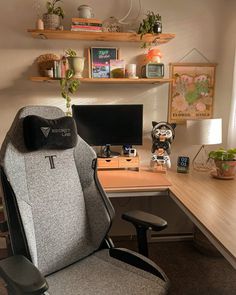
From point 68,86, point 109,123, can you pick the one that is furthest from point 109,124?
point 68,86

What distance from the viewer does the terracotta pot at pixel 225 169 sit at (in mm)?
1901

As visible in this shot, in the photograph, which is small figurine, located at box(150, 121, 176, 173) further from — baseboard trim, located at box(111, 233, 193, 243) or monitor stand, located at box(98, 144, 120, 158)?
baseboard trim, located at box(111, 233, 193, 243)

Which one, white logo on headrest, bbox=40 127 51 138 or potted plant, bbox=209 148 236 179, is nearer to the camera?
white logo on headrest, bbox=40 127 51 138

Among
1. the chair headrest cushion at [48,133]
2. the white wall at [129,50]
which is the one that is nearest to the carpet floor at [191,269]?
the white wall at [129,50]

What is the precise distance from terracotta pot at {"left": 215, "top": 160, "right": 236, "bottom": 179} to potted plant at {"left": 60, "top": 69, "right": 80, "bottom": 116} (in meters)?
1.23

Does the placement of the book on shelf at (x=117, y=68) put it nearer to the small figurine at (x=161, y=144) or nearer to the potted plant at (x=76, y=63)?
the potted plant at (x=76, y=63)

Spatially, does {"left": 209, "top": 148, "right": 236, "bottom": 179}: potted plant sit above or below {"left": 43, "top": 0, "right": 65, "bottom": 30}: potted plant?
below

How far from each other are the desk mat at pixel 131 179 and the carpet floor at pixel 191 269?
74 cm

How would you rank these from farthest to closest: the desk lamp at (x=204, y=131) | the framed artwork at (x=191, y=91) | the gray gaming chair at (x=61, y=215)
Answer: the framed artwork at (x=191, y=91) < the desk lamp at (x=204, y=131) < the gray gaming chair at (x=61, y=215)

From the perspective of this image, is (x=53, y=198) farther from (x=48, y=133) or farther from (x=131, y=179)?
(x=131, y=179)

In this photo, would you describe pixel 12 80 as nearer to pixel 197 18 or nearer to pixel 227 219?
pixel 197 18

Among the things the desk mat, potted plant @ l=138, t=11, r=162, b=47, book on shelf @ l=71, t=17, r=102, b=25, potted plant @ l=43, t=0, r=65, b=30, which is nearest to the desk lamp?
the desk mat

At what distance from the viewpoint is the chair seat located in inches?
43.0

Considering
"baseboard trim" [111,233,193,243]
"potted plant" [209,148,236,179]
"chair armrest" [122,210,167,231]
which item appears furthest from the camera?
"baseboard trim" [111,233,193,243]
